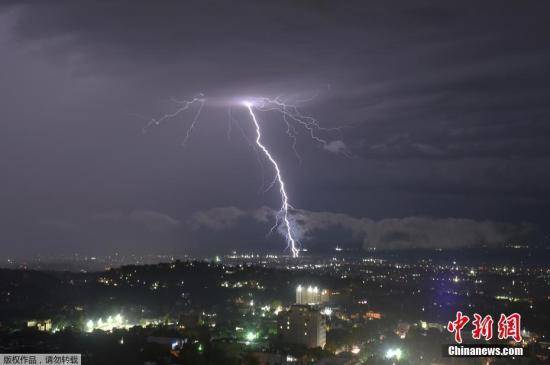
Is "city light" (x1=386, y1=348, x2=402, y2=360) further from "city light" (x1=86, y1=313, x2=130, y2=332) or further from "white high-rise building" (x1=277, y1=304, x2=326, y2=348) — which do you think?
"city light" (x1=86, y1=313, x2=130, y2=332)

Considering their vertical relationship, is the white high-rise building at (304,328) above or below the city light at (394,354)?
above

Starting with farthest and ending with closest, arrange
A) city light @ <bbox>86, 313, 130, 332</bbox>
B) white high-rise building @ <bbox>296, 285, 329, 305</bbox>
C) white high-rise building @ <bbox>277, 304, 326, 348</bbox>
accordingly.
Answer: white high-rise building @ <bbox>296, 285, 329, 305</bbox> < city light @ <bbox>86, 313, 130, 332</bbox> < white high-rise building @ <bbox>277, 304, 326, 348</bbox>

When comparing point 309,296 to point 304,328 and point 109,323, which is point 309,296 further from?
point 109,323

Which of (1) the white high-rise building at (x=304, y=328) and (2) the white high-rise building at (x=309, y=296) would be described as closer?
(1) the white high-rise building at (x=304, y=328)

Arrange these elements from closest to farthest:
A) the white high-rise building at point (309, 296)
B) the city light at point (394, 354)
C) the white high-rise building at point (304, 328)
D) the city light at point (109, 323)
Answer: the city light at point (394, 354), the white high-rise building at point (304, 328), the city light at point (109, 323), the white high-rise building at point (309, 296)

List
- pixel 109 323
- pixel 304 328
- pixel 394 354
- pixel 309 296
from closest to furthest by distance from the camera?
pixel 394 354 < pixel 304 328 < pixel 109 323 < pixel 309 296

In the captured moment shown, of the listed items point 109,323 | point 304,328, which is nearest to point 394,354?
point 304,328

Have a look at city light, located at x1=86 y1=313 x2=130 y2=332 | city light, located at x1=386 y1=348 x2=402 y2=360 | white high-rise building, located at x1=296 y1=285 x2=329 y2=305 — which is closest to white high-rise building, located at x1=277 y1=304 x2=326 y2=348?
city light, located at x1=386 y1=348 x2=402 y2=360

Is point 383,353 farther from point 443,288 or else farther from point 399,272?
point 399,272

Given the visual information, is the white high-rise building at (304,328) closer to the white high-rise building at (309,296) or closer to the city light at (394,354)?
the city light at (394,354)

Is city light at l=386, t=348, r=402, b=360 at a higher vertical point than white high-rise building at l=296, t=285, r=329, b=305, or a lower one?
lower

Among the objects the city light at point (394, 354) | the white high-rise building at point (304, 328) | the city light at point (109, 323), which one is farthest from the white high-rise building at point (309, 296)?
the city light at point (394, 354)

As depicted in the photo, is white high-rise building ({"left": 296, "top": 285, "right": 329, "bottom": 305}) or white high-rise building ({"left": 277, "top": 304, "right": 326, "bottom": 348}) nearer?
white high-rise building ({"left": 277, "top": 304, "right": 326, "bottom": 348})
